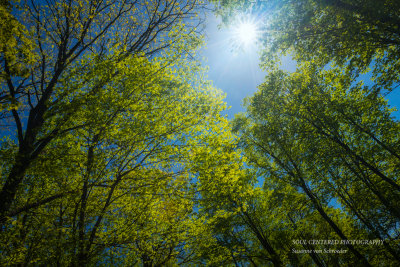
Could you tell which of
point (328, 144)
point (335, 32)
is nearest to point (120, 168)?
point (335, 32)

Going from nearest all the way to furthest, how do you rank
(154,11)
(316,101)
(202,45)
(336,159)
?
(154,11), (202,45), (336,159), (316,101)

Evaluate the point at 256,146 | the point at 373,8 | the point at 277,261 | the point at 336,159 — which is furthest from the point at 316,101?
the point at 277,261

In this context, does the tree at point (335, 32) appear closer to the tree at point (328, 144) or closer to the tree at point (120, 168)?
the tree at point (328, 144)

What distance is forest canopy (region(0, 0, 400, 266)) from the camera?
4914 millimetres

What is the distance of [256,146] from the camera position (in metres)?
12.2

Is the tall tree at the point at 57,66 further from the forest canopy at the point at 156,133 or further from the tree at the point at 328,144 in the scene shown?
the tree at the point at 328,144

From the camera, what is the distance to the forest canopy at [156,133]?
4914 mm

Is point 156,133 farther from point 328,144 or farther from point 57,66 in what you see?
point 328,144

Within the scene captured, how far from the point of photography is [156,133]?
5926 mm

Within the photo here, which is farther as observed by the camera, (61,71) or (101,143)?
(61,71)

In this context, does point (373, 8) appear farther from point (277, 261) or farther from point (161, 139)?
point (277, 261)

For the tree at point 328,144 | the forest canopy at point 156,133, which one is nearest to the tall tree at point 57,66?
the forest canopy at point 156,133

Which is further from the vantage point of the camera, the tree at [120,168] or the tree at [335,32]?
the tree at [335,32]

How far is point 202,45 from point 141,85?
404 cm
